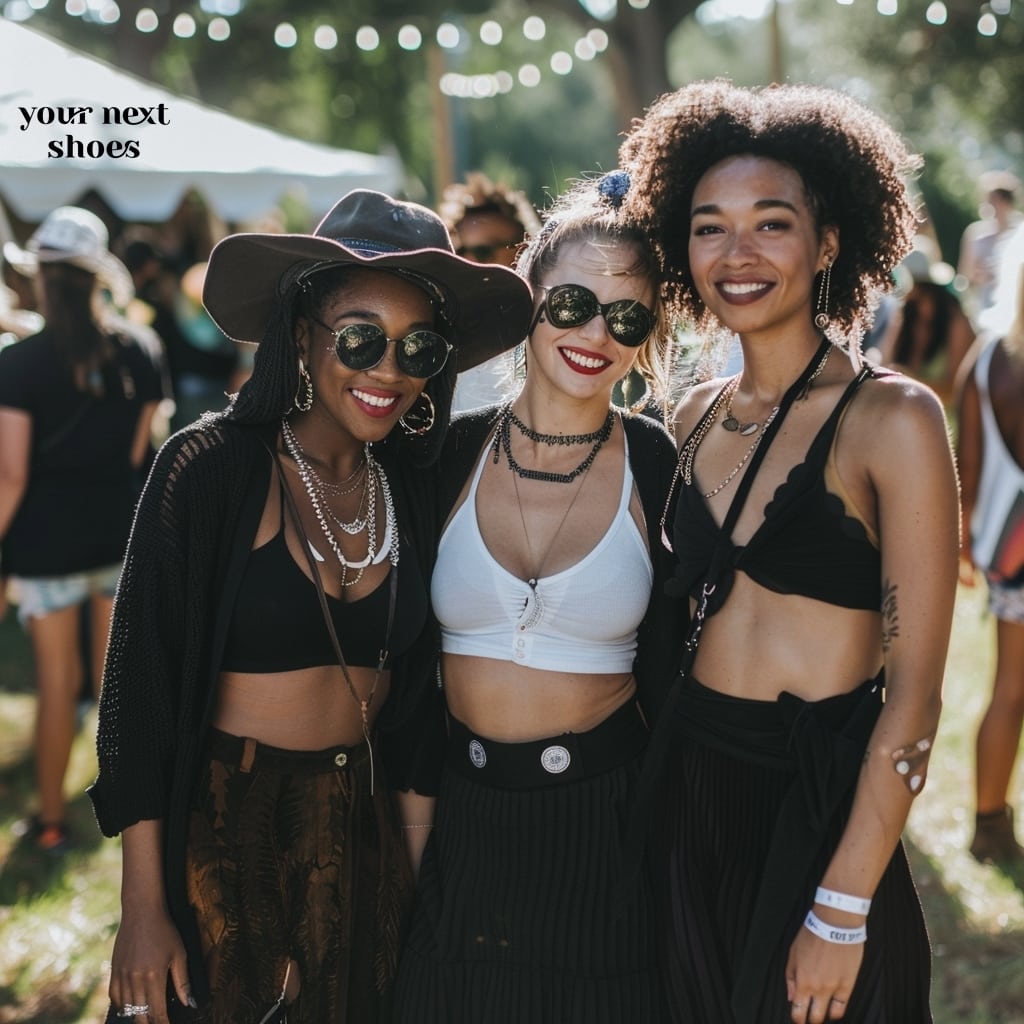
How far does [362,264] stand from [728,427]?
829mm

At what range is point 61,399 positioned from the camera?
4344 millimetres

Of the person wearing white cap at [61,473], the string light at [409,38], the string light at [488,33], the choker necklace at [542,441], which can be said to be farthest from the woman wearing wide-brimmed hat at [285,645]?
the string light at [488,33]

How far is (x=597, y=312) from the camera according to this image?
8.45ft

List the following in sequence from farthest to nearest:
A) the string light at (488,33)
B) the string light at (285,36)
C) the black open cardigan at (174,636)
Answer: the string light at (285,36) < the string light at (488,33) < the black open cardigan at (174,636)

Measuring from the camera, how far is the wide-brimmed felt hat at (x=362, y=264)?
2311 millimetres

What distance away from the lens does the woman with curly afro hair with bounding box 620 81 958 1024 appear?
2.05 meters

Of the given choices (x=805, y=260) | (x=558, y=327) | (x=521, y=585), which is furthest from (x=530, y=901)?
(x=805, y=260)

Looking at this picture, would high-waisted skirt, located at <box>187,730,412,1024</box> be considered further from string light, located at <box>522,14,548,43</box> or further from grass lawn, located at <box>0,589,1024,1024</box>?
string light, located at <box>522,14,548,43</box>

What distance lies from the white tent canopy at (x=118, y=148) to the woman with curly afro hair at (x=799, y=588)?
19.5ft

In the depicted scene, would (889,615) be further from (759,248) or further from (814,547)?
(759,248)

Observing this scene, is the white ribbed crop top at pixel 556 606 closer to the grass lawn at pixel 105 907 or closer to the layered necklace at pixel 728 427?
the layered necklace at pixel 728 427

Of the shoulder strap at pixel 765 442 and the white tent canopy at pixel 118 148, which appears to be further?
the white tent canopy at pixel 118 148

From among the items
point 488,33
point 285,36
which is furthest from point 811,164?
point 285,36

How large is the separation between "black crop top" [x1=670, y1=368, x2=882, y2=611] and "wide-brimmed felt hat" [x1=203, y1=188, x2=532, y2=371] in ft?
2.48
